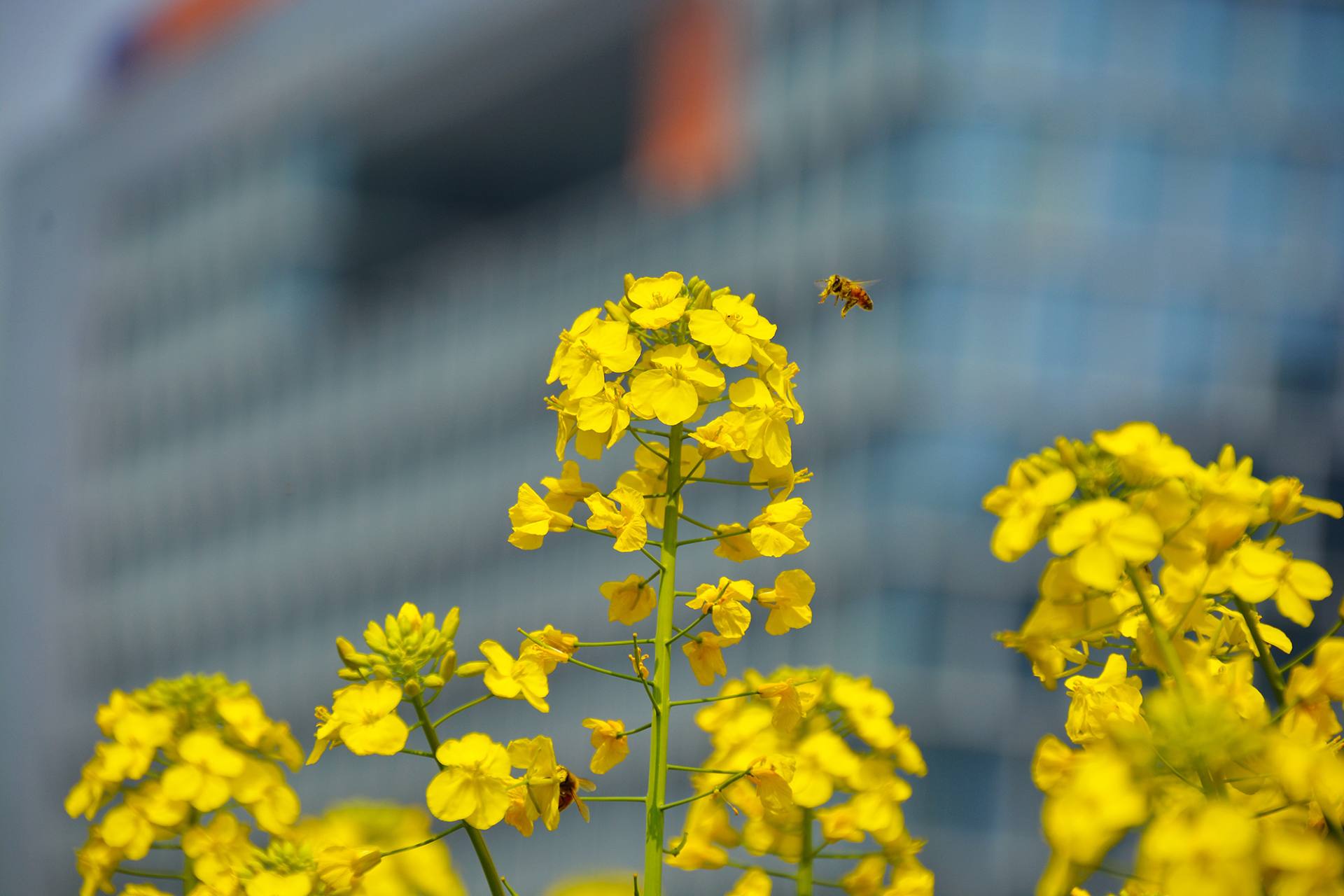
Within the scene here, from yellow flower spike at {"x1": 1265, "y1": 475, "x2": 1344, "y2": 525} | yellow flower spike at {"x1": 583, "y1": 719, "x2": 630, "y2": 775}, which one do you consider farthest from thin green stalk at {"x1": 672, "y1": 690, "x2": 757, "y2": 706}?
yellow flower spike at {"x1": 1265, "y1": 475, "x2": 1344, "y2": 525}

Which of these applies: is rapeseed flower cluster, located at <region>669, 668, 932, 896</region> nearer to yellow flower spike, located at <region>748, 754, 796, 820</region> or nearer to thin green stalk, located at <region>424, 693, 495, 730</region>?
yellow flower spike, located at <region>748, 754, 796, 820</region>

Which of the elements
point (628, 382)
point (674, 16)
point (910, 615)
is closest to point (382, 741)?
point (628, 382)

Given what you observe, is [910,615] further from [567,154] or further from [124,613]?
[124,613]

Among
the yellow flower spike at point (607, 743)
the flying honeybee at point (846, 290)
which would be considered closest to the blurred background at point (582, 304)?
the flying honeybee at point (846, 290)

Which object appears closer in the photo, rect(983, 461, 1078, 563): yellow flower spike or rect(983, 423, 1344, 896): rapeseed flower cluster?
rect(983, 423, 1344, 896): rapeseed flower cluster

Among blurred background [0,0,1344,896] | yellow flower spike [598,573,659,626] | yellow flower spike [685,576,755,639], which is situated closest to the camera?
yellow flower spike [685,576,755,639]

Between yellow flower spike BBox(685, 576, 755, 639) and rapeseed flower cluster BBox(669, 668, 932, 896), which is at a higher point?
yellow flower spike BBox(685, 576, 755, 639)
